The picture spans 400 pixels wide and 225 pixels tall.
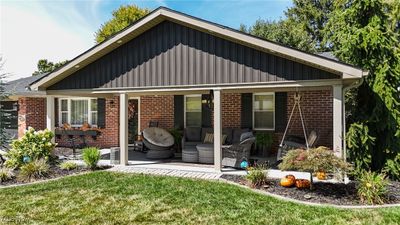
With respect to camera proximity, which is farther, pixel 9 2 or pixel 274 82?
pixel 9 2

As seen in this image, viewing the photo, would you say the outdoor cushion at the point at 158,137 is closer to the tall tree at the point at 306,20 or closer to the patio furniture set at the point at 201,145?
the patio furniture set at the point at 201,145

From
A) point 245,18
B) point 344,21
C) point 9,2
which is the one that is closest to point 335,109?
point 344,21

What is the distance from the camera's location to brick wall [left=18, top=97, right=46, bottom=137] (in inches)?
583

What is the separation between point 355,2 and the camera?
26.7 feet

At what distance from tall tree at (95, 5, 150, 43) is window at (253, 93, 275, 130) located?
817 inches

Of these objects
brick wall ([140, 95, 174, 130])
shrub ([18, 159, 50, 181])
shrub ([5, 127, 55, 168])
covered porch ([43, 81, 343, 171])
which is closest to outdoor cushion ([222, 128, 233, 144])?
covered porch ([43, 81, 343, 171])

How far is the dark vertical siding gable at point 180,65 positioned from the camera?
8.09 metres

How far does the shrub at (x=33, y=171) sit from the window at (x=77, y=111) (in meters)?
6.32

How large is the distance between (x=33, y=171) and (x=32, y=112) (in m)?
7.53

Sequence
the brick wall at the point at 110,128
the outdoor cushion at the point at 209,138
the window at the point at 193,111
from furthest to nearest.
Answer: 1. the brick wall at the point at 110,128
2. the window at the point at 193,111
3. the outdoor cushion at the point at 209,138

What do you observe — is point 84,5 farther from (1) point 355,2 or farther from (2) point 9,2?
(1) point 355,2

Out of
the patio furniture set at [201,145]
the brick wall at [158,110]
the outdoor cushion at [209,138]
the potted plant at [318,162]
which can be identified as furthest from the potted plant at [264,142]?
the potted plant at [318,162]

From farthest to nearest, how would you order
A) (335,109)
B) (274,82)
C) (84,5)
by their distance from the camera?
(84,5)
(274,82)
(335,109)

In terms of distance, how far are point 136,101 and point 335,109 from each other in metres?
9.28
